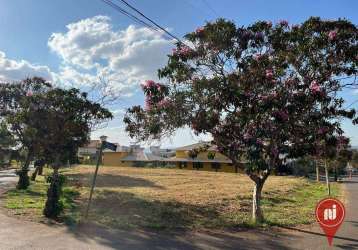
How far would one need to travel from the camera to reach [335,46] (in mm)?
13023

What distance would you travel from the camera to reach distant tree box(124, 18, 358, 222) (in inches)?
510

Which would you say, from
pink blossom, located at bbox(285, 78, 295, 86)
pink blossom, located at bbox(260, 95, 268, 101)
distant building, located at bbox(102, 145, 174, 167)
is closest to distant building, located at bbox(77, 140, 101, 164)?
pink blossom, located at bbox(260, 95, 268, 101)

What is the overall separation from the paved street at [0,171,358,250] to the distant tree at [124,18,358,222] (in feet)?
6.51

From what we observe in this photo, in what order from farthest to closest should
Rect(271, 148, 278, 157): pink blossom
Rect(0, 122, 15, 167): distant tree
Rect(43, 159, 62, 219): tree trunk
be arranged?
Rect(0, 122, 15, 167): distant tree, Rect(43, 159, 62, 219): tree trunk, Rect(271, 148, 278, 157): pink blossom

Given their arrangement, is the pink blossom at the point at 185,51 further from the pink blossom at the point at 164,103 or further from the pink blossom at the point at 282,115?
Result: the pink blossom at the point at 282,115

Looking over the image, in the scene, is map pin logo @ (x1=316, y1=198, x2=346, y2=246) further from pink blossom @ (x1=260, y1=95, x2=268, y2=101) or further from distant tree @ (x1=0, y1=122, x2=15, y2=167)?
distant tree @ (x1=0, y1=122, x2=15, y2=167)

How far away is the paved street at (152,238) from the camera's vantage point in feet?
34.5

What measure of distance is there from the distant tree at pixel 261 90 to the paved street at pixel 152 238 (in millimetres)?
1984

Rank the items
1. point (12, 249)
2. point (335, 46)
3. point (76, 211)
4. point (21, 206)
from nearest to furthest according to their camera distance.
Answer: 1. point (12, 249)
2. point (335, 46)
3. point (76, 211)
4. point (21, 206)

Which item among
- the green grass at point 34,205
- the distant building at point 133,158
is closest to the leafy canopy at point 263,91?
the green grass at point 34,205

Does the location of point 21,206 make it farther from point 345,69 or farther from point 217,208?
point 345,69

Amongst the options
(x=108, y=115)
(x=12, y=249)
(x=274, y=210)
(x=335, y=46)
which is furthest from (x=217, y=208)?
(x=12, y=249)

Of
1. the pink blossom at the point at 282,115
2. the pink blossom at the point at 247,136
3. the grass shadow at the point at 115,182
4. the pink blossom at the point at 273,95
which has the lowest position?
the grass shadow at the point at 115,182

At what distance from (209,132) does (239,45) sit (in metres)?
2.77
